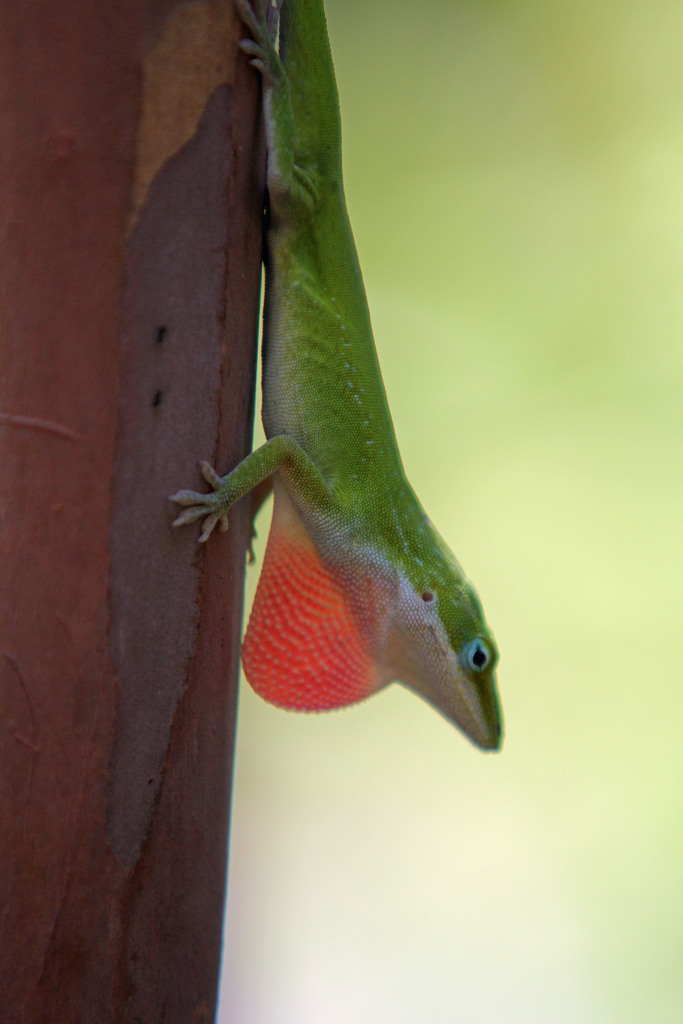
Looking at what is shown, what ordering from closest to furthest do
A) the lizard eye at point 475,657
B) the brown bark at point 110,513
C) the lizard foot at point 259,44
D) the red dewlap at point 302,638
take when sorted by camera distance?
the brown bark at point 110,513, the lizard foot at point 259,44, the red dewlap at point 302,638, the lizard eye at point 475,657

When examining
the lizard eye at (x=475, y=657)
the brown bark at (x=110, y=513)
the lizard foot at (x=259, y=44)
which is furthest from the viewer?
the lizard eye at (x=475, y=657)

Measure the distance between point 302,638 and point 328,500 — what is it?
0.60 feet

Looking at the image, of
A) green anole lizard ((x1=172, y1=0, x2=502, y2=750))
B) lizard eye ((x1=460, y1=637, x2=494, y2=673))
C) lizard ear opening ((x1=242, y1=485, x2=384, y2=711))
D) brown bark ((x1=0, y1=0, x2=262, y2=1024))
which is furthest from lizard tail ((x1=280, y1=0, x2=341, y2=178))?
lizard eye ((x1=460, y1=637, x2=494, y2=673))

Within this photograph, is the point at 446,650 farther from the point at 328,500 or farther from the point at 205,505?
Result: the point at 205,505

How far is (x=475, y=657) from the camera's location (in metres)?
1.12

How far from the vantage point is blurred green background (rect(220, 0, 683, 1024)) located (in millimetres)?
2203

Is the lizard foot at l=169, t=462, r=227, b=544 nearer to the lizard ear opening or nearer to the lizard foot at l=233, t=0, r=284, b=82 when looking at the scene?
the lizard ear opening

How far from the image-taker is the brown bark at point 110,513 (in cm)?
66

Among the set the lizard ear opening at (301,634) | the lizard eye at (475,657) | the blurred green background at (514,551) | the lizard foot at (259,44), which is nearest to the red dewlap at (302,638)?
the lizard ear opening at (301,634)

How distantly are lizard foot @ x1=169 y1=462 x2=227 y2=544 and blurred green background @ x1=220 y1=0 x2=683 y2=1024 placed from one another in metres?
1.73

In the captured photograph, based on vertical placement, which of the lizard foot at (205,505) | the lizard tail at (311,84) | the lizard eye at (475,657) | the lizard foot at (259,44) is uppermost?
the lizard tail at (311,84)

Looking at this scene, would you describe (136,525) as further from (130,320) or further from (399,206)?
(399,206)

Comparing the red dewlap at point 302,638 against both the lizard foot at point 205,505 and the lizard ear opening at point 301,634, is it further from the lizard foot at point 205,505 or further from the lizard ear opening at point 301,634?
the lizard foot at point 205,505

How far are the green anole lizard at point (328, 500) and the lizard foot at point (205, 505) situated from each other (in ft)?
0.75
